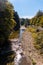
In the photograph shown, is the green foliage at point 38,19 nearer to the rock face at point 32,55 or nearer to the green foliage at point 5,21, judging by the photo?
the green foliage at point 5,21

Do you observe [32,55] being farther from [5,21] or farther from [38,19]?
[38,19]

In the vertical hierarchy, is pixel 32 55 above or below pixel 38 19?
above

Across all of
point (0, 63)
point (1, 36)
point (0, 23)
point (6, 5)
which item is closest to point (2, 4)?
point (6, 5)

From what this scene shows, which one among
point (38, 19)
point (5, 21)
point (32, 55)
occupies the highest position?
point (5, 21)

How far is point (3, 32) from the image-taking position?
21.3m

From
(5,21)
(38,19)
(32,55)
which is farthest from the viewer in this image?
(38,19)

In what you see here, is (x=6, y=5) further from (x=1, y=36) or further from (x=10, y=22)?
(x=1, y=36)

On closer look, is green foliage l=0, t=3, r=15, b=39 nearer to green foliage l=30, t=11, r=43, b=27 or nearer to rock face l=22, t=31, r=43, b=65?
rock face l=22, t=31, r=43, b=65

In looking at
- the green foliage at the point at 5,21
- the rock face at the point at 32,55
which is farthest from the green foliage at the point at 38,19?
the rock face at the point at 32,55

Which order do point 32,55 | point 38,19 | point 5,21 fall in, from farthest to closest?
point 38,19, point 5,21, point 32,55

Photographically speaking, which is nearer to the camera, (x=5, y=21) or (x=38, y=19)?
(x=5, y=21)

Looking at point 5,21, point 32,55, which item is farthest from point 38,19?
point 32,55

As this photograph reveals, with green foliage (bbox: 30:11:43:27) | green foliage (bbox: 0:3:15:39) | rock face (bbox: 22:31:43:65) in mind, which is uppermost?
green foliage (bbox: 0:3:15:39)

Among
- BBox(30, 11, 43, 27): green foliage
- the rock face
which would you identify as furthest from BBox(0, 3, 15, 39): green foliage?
BBox(30, 11, 43, 27): green foliage
